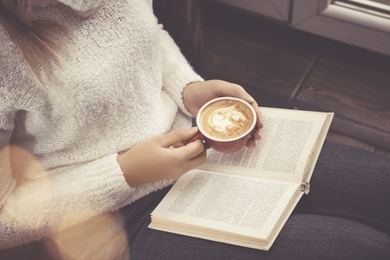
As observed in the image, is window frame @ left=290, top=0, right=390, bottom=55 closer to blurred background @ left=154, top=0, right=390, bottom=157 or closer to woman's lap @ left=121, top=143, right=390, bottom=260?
blurred background @ left=154, top=0, right=390, bottom=157

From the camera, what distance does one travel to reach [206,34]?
1.93 metres

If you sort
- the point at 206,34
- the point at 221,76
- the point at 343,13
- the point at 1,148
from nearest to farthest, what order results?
the point at 1,148, the point at 343,13, the point at 221,76, the point at 206,34

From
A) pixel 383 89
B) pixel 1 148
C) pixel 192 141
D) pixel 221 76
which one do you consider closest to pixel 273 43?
pixel 221 76

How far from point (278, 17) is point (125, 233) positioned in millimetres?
1159

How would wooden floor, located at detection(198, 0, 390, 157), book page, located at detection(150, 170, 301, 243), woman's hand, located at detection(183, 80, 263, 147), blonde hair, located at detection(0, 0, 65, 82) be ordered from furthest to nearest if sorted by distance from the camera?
wooden floor, located at detection(198, 0, 390, 157) < woman's hand, located at detection(183, 80, 263, 147) < book page, located at detection(150, 170, 301, 243) < blonde hair, located at detection(0, 0, 65, 82)

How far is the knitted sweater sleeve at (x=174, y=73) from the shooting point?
3.43ft

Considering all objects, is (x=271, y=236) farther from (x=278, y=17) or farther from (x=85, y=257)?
(x=278, y=17)

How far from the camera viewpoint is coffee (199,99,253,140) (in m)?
0.91

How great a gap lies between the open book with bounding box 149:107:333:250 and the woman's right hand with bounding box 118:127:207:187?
59 millimetres

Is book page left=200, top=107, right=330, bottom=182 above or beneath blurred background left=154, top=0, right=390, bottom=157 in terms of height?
above

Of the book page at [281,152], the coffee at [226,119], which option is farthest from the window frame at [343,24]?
the coffee at [226,119]

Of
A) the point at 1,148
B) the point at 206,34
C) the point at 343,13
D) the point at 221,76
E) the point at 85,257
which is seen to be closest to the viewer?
the point at 1,148

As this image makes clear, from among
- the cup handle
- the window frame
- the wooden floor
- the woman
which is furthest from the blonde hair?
the window frame

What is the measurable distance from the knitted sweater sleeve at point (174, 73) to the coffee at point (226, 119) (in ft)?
0.35
